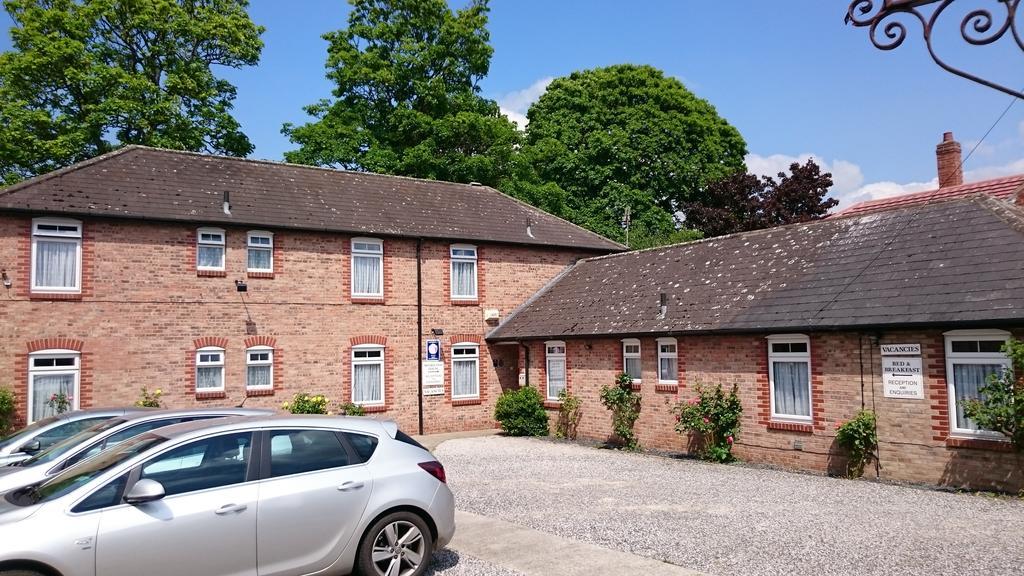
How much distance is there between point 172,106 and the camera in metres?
27.7

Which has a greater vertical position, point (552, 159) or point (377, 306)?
point (552, 159)

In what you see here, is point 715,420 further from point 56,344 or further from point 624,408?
point 56,344

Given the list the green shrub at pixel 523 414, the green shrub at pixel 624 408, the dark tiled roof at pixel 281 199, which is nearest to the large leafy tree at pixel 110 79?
the dark tiled roof at pixel 281 199

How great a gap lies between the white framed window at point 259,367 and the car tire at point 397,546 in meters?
13.7

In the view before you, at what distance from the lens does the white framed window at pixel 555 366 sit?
20.7m

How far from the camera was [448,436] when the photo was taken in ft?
69.6

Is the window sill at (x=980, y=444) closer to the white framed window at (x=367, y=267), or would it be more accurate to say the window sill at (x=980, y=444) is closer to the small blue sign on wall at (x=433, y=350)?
the small blue sign on wall at (x=433, y=350)

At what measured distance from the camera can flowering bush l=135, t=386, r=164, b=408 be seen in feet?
58.5

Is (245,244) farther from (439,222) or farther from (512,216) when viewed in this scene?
(512,216)

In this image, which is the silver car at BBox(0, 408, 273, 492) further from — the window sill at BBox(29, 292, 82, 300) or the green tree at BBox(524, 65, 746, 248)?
the green tree at BBox(524, 65, 746, 248)


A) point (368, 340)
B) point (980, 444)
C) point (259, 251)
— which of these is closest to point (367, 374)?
point (368, 340)

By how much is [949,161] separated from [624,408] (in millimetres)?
15685

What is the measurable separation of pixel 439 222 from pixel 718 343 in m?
10.2

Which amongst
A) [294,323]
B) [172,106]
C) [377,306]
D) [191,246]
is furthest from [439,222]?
[172,106]
